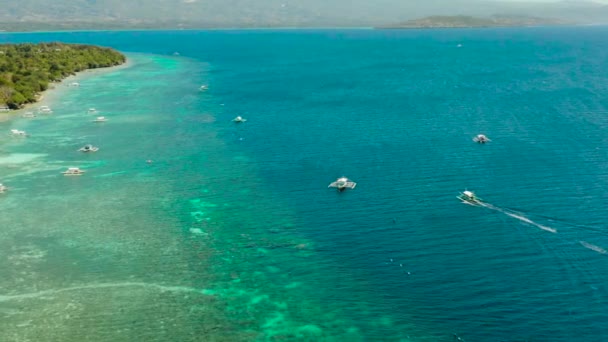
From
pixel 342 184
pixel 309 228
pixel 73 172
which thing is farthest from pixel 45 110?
pixel 309 228

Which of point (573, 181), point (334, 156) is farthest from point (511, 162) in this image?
point (334, 156)

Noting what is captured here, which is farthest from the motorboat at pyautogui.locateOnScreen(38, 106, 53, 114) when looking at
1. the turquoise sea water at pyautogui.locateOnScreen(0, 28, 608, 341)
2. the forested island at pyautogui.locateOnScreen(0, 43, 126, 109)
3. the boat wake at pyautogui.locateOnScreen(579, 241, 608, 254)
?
the boat wake at pyautogui.locateOnScreen(579, 241, 608, 254)

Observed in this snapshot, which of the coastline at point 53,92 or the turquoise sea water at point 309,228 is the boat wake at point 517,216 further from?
the coastline at point 53,92

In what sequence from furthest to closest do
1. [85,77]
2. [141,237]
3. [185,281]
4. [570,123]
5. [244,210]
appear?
[85,77]
[570,123]
[244,210]
[141,237]
[185,281]

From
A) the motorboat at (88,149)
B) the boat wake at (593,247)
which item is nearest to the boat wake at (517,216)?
the boat wake at (593,247)

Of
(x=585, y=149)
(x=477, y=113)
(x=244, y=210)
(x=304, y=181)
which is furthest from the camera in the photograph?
(x=477, y=113)

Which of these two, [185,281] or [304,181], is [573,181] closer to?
[304,181]
